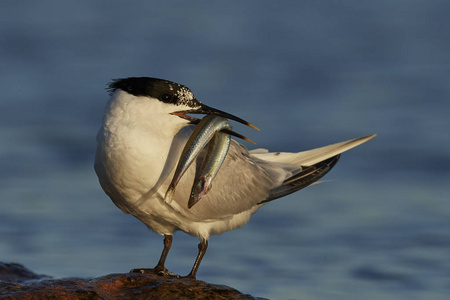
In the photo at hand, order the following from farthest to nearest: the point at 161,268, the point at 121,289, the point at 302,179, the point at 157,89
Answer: the point at 302,179
the point at 161,268
the point at 157,89
the point at 121,289

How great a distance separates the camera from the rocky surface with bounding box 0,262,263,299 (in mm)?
4049

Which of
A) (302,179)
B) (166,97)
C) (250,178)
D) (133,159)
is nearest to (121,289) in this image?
(133,159)

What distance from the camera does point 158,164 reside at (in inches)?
199

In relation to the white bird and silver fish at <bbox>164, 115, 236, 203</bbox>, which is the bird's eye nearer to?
the white bird

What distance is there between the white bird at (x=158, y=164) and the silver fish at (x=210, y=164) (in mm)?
89

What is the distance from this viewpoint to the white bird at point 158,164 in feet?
16.2

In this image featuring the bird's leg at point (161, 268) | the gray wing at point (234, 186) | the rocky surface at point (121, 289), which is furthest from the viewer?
the gray wing at point (234, 186)

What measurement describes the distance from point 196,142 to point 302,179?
1739mm

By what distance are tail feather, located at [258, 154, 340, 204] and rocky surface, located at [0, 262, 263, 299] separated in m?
1.75

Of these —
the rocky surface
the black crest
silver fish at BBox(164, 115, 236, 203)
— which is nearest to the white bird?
the black crest

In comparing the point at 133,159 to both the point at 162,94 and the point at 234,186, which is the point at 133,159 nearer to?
the point at 162,94

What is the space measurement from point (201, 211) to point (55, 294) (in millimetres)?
1646

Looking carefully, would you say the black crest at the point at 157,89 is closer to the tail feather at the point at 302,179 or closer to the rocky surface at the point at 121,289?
the rocky surface at the point at 121,289

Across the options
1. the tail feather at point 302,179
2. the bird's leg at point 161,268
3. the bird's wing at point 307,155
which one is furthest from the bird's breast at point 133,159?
the bird's wing at point 307,155
